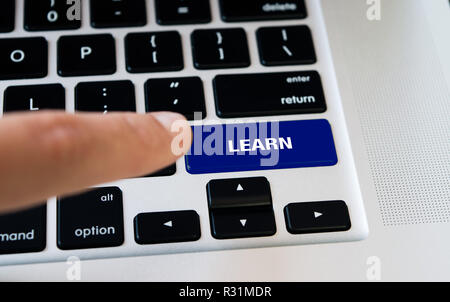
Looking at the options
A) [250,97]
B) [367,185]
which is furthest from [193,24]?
[367,185]

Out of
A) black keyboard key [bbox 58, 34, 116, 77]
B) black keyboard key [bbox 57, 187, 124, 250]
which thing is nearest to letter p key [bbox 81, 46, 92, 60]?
black keyboard key [bbox 58, 34, 116, 77]

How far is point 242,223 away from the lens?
352 mm

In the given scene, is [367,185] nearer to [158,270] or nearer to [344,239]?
[344,239]

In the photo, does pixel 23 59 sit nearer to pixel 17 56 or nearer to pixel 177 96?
pixel 17 56

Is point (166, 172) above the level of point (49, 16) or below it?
below

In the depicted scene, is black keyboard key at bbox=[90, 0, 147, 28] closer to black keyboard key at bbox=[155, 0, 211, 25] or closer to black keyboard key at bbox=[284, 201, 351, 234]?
black keyboard key at bbox=[155, 0, 211, 25]

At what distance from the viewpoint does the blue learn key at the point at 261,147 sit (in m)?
0.37

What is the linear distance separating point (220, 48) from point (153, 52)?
5 centimetres

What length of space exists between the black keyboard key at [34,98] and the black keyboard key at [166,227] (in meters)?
0.10

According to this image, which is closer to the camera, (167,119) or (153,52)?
(167,119)

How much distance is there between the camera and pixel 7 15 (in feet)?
1.33

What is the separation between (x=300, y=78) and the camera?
1.34 feet

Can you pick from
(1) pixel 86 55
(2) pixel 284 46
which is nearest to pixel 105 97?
(1) pixel 86 55

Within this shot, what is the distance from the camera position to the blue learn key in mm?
369
